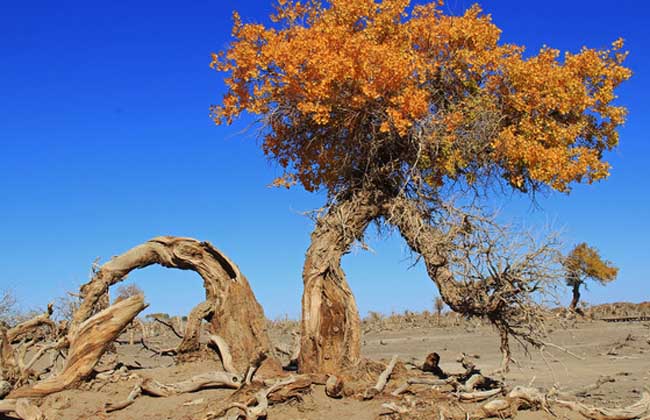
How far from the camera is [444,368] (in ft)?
57.4

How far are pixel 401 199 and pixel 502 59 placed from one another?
306 cm

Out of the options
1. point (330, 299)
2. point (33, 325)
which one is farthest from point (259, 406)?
point (33, 325)

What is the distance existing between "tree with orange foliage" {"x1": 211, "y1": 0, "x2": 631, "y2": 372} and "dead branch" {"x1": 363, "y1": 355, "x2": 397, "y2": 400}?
73cm

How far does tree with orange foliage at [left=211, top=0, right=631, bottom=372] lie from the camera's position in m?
11.8

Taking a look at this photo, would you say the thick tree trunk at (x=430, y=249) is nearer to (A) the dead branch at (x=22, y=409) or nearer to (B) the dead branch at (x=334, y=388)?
(B) the dead branch at (x=334, y=388)

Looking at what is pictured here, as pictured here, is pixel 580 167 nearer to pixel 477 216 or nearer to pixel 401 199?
pixel 477 216

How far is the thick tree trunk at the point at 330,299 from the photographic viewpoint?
12.2 m

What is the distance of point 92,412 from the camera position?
10.8 m

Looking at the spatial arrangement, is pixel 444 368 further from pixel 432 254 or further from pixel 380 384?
pixel 380 384

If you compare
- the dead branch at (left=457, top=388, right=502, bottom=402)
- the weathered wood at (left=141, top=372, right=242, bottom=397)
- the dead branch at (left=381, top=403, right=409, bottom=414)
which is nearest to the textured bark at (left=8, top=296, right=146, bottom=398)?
the weathered wood at (left=141, top=372, right=242, bottom=397)

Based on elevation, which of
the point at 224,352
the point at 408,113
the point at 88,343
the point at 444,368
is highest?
the point at 408,113

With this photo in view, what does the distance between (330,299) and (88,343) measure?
4.18 metres

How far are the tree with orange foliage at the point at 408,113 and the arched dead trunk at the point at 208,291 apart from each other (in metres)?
1.20

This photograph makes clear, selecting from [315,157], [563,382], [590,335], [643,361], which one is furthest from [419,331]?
[315,157]
